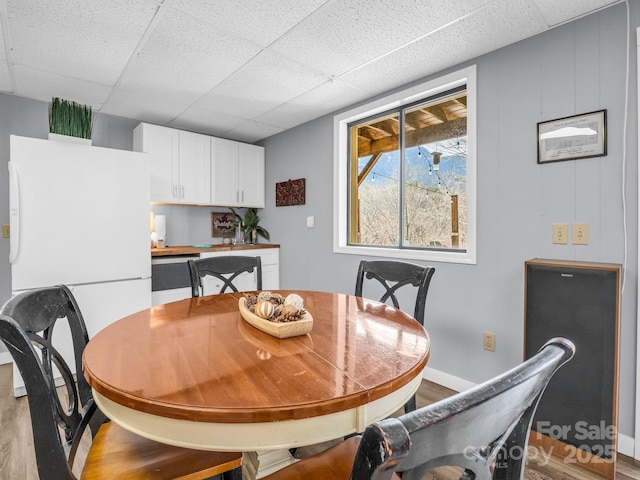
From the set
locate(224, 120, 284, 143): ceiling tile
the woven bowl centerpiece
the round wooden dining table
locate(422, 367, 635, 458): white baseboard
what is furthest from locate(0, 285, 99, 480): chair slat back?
locate(224, 120, 284, 143): ceiling tile

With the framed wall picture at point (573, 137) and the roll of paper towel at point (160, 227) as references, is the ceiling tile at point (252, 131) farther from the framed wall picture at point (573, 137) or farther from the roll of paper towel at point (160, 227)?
the framed wall picture at point (573, 137)

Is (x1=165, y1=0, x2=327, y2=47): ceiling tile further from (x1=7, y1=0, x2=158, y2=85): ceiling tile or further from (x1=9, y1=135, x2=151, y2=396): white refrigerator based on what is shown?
(x1=9, y1=135, x2=151, y2=396): white refrigerator

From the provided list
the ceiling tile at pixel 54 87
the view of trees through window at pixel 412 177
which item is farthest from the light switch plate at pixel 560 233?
the ceiling tile at pixel 54 87

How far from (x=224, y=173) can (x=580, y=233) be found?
3508 millimetres

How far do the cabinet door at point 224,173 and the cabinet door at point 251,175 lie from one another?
0.25 feet

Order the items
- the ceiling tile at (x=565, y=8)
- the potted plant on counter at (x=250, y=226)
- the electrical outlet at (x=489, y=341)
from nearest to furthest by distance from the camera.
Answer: the ceiling tile at (x=565, y=8), the electrical outlet at (x=489, y=341), the potted plant on counter at (x=250, y=226)

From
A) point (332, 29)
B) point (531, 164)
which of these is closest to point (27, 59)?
point (332, 29)

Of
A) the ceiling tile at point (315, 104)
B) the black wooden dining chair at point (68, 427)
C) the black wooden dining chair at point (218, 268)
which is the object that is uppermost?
the ceiling tile at point (315, 104)

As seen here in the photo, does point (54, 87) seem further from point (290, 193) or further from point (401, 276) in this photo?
point (401, 276)

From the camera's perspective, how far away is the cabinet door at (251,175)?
4.21 m

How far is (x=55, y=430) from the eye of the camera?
827 millimetres

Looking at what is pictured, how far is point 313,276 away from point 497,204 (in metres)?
2.05

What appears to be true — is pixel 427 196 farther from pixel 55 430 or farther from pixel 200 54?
pixel 55 430

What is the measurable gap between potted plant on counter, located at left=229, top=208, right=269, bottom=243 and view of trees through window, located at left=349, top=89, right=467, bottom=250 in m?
1.47
